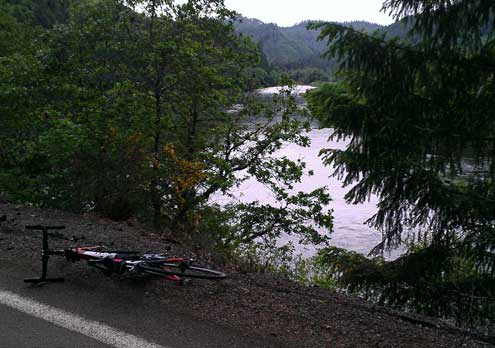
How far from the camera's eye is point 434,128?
6582 millimetres

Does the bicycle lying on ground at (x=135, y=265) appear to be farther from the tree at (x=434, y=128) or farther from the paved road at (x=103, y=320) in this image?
the tree at (x=434, y=128)

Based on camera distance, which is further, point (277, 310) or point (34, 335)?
point (277, 310)

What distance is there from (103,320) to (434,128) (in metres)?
4.68

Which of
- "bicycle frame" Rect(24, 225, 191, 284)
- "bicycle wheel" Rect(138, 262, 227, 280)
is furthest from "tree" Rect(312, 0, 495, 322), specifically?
"bicycle frame" Rect(24, 225, 191, 284)

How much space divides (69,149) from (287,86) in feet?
23.8

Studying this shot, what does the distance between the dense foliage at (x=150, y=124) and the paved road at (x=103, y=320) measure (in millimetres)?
3922

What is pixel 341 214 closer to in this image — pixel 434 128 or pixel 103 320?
pixel 434 128

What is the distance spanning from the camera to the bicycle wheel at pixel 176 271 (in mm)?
4480

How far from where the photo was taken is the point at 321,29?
21.7 feet

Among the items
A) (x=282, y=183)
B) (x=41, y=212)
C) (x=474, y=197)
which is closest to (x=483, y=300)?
(x=474, y=197)

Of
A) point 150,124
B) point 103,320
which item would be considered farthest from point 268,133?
point 103,320

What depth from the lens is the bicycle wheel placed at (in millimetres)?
4480

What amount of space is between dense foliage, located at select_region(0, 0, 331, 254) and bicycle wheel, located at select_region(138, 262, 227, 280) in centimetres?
382

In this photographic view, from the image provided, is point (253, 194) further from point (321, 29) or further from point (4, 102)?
point (321, 29)
